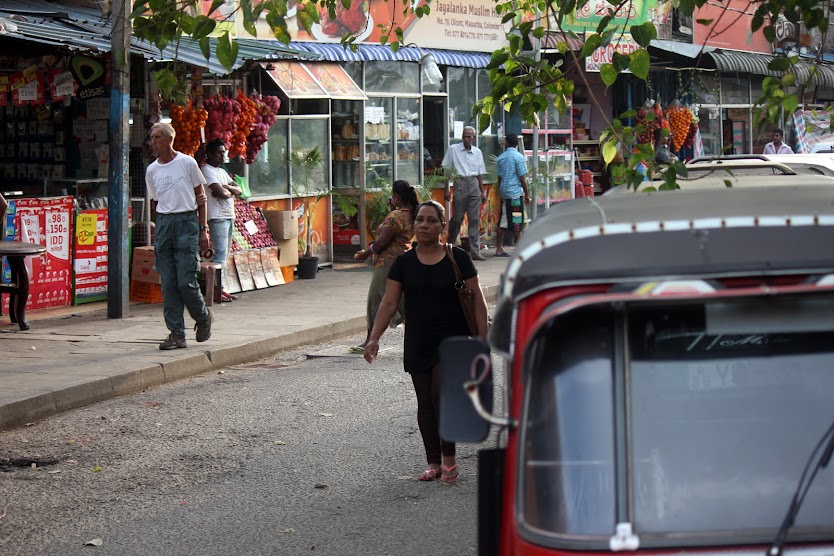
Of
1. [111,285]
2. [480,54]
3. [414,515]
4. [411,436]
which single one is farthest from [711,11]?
[414,515]

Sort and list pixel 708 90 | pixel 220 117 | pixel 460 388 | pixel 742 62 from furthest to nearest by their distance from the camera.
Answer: pixel 708 90
pixel 742 62
pixel 220 117
pixel 460 388

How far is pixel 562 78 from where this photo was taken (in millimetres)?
7336

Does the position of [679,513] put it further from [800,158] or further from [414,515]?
[800,158]

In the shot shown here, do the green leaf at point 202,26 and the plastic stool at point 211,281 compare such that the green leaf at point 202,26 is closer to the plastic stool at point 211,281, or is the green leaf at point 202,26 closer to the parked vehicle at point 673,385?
the parked vehicle at point 673,385

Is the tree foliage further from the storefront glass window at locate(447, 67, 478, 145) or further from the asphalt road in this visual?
the storefront glass window at locate(447, 67, 478, 145)

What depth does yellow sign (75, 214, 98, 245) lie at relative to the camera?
A: 14.1 meters

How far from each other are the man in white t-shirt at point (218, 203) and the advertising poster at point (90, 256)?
1.23 meters

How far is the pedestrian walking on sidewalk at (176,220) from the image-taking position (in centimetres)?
1098

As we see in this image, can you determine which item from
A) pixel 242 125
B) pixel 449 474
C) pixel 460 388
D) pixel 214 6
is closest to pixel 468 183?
pixel 242 125

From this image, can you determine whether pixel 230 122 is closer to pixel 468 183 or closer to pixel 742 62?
pixel 468 183

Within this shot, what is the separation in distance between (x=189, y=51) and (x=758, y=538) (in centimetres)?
1203

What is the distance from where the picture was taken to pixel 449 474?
710cm

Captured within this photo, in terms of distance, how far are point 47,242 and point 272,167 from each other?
14.4 feet

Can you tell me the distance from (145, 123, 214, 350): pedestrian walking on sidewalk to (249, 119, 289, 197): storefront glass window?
19.5ft
